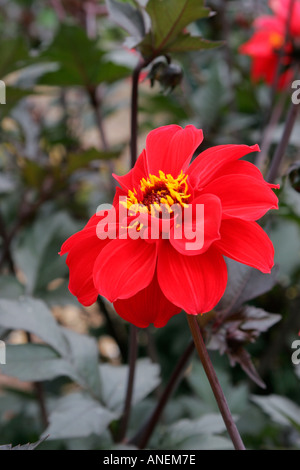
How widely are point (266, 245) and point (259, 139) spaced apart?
576 millimetres

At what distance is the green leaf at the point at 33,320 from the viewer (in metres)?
0.51

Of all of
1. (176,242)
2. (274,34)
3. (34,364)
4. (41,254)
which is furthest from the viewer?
(274,34)

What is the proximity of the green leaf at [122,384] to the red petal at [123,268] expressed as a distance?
299 mm

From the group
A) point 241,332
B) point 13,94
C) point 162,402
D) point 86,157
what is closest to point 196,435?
point 162,402

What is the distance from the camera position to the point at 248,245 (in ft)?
1.00

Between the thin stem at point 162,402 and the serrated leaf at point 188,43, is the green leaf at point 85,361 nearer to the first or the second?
the thin stem at point 162,402

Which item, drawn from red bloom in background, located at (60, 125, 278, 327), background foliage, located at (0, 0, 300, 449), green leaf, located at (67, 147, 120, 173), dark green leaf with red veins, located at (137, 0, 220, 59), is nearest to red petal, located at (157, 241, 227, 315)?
red bloom in background, located at (60, 125, 278, 327)

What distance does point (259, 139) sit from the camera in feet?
2.77

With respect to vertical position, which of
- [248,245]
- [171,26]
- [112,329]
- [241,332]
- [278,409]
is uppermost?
[171,26]

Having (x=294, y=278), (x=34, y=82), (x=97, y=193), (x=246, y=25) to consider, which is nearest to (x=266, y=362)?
(x=294, y=278)

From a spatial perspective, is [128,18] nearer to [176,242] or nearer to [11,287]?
[176,242]

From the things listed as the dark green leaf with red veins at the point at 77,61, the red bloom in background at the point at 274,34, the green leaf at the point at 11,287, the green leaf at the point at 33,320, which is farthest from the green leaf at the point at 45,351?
the red bloom in background at the point at 274,34

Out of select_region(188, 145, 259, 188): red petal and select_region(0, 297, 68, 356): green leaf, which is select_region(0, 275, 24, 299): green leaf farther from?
select_region(188, 145, 259, 188): red petal

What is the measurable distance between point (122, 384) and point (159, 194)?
0.33 meters
